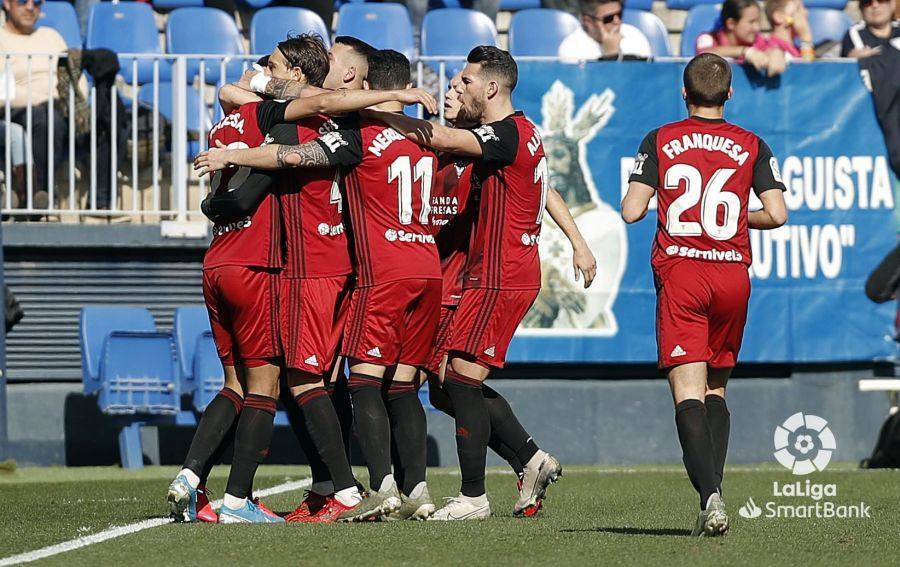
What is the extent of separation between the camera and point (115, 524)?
7.08 meters

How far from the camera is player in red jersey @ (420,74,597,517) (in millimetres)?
7605

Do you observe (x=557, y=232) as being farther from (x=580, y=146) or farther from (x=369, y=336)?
(x=369, y=336)

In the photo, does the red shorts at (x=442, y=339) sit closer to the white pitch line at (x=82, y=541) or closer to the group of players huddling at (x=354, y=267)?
the group of players huddling at (x=354, y=267)

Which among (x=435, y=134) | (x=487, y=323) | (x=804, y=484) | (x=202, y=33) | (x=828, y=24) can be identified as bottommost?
(x=804, y=484)

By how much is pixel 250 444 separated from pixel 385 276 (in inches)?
37.1

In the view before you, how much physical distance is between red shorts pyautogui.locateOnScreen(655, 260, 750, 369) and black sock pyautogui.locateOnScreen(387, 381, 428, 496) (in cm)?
123

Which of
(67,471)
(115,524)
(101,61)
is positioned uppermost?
(101,61)

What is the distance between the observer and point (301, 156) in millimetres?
6840

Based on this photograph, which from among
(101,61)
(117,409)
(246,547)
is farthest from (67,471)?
(246,547)

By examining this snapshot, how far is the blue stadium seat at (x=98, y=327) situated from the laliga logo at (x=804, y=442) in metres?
4.58

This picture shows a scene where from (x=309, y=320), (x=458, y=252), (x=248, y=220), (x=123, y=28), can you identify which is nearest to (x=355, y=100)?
(x=248, y=220)

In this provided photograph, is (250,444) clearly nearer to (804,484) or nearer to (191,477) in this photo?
(191,477)

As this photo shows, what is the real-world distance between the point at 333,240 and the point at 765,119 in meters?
5.60

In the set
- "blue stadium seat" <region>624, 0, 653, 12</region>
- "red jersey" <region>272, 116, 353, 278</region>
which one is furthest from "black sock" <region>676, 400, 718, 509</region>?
"blue stadium seat" <region>624, 0, 653, 12</region>
